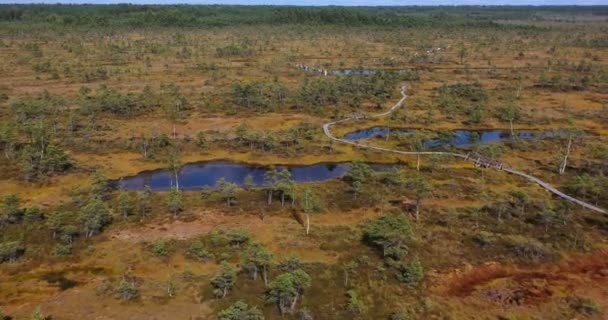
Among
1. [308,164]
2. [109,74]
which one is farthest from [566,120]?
[109,74]

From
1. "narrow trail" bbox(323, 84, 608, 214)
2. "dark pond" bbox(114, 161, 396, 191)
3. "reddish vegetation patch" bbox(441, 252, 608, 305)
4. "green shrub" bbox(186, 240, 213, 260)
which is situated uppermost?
"narrow trail" bbox(323, 84, 608, 214)

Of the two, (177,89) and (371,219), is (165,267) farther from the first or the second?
(177,89)

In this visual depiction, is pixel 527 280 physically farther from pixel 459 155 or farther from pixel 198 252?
pixel 459 155

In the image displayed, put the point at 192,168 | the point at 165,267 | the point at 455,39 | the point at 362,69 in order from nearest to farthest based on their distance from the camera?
1. the point at 165,267
2. the point at 192,168
3. the point at 362,69
4. the point at 455,39

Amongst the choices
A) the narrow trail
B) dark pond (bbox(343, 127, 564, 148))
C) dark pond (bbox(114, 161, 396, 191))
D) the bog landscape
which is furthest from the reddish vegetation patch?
dark pond (bbox(343, 127, 564, 148))

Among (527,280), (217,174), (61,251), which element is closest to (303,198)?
(217,174)

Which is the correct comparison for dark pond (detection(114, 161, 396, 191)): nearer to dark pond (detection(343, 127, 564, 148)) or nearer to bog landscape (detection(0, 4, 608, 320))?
bog landscape (detection(0, 4, 608, 320))
